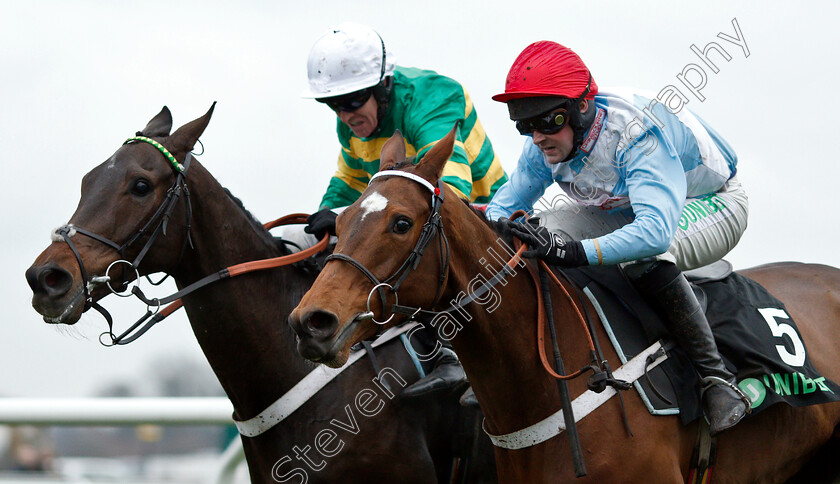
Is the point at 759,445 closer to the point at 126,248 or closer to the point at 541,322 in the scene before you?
the point at 541,322

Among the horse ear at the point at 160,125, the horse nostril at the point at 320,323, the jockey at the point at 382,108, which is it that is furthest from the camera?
the jockey at the point at 382,108

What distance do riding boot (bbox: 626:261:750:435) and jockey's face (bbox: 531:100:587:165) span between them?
1.70 ft

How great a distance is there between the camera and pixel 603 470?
9.90 feet

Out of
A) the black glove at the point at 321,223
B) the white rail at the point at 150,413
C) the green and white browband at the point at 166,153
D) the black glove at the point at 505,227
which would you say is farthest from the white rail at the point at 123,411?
the black glove at the point at 505,227

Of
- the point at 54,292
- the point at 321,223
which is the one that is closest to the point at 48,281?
the point at 54,292

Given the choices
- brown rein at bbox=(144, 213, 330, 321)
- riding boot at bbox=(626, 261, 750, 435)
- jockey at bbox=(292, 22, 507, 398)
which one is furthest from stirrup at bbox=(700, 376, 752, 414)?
brown rein at bbox=(144, 213, 330, 321)

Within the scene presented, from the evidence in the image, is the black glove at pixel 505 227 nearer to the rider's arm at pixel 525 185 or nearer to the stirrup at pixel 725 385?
the rider's arm at pixel 525 185

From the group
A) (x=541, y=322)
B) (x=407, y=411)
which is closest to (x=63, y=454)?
(x=407, y=411)

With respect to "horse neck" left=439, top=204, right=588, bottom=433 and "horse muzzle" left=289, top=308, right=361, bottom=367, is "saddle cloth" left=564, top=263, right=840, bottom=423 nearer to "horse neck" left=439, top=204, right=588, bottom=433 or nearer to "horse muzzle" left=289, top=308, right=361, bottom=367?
"horse neck" left=439, top=204, right=588, bottom=433

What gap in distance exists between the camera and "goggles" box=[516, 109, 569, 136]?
131 inches

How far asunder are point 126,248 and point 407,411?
1.35m

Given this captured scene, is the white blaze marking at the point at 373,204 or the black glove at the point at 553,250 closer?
the white blaze marking at the point at 373,204

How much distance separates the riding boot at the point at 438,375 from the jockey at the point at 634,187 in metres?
0.77

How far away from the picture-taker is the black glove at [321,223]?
3992 millimetres
